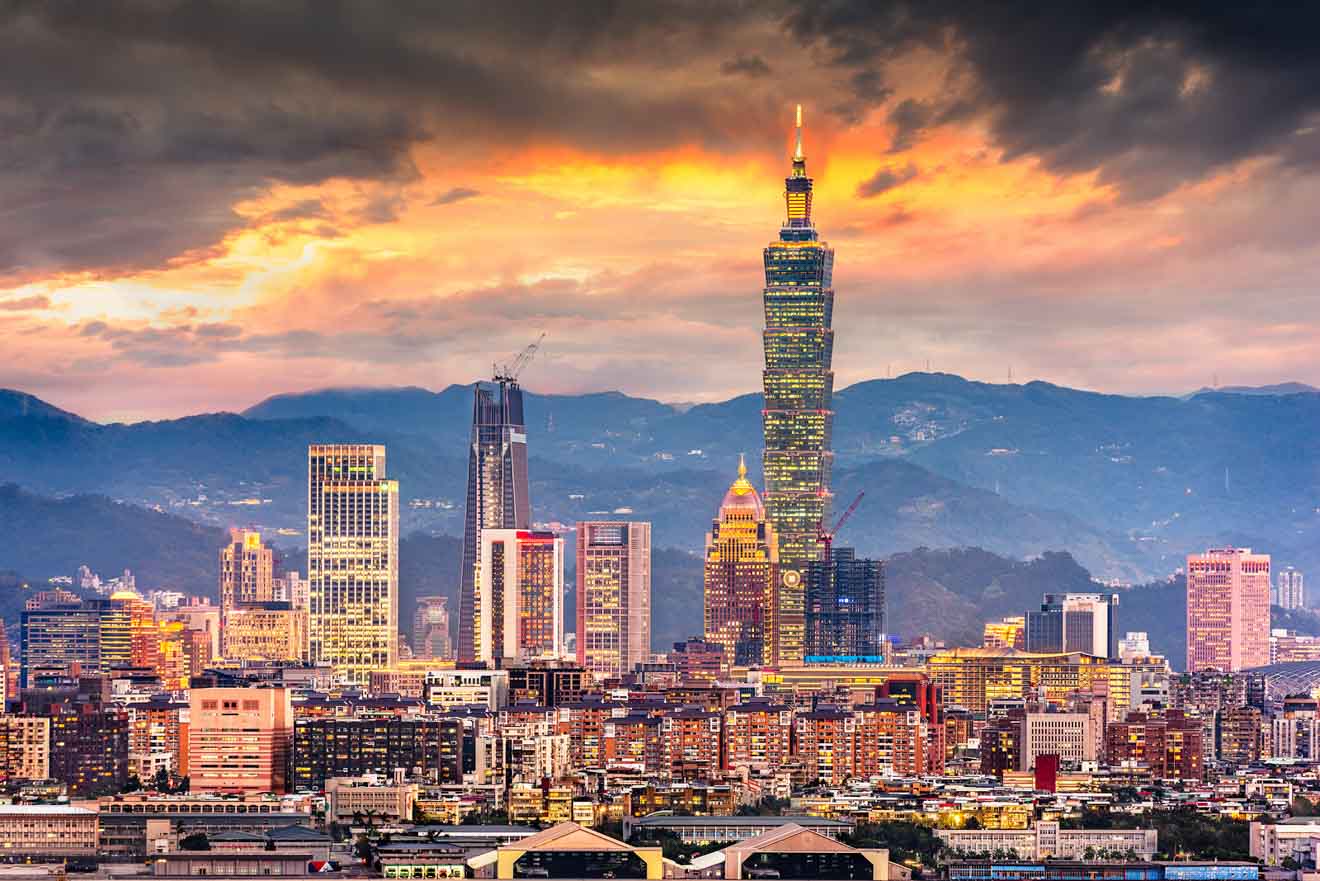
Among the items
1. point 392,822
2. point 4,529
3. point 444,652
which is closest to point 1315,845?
point 392,822

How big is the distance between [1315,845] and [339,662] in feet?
228

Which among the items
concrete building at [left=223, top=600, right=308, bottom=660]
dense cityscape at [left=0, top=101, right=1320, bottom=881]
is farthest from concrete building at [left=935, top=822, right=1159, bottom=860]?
concrete building at [left=223, top=600, right=308, bottom=660]

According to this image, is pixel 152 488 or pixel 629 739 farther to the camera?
pixel 152 488

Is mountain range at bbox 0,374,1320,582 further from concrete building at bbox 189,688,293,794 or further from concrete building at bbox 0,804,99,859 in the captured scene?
concrete building at bbox 0,804,99,859

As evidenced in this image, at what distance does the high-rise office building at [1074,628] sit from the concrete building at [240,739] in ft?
175

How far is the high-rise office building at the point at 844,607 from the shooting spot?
336ft

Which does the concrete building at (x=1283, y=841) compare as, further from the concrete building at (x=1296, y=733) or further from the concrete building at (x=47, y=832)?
the concrete building at (x=1296, y=733)

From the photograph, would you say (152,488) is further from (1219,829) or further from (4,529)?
(1219,829)

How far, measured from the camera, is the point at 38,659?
329ft

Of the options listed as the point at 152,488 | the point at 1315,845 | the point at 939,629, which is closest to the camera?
the point at 1315,845

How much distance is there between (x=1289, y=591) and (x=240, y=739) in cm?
8908

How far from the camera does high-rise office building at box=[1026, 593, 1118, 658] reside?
112m

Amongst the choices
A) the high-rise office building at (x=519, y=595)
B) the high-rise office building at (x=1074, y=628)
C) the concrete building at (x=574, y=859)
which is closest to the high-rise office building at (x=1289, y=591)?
the high-rise office building at (x=1074, y=628)

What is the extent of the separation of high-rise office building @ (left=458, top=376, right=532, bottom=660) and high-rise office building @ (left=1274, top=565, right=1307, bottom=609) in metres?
34.4
